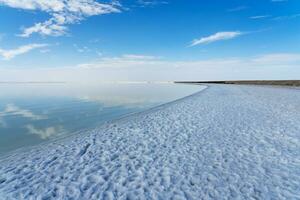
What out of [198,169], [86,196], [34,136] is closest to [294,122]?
[198,169]

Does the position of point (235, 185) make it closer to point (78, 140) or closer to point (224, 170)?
point (224, 170)

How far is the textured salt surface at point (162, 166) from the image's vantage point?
529 centimetres

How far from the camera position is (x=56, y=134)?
39.1ft

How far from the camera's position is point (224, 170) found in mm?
6324

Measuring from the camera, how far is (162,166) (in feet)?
22.0

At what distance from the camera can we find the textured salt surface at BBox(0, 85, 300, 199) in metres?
5.29

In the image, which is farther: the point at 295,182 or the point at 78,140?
the point at 78,140

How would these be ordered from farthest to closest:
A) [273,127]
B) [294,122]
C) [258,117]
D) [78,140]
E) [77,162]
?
[258,117] < [294,122] < [273,127] < [78,140] < [77,162]

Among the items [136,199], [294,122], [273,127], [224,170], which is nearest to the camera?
[136,199]

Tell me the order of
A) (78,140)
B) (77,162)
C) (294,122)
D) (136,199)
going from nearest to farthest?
(136,199), (77,162), (78,140), (294,122)

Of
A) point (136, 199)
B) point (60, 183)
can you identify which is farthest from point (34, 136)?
point (136, 199)

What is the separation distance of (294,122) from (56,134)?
13.4 m

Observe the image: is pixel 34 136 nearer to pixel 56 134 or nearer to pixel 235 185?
pixel 56 134

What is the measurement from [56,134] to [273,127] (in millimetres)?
11471
